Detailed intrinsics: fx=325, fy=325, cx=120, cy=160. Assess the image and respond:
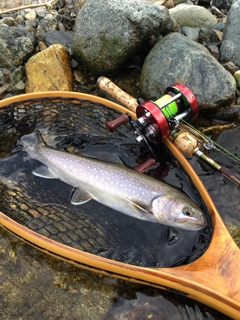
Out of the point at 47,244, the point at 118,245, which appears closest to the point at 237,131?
the point at 118,245

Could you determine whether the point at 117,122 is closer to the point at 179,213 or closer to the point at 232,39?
the point at 179,213

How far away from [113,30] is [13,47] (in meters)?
1.46

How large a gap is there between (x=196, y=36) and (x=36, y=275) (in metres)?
4.11

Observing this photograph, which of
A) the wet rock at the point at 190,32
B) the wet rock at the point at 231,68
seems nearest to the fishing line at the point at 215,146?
the wet rock at the point at 231,68

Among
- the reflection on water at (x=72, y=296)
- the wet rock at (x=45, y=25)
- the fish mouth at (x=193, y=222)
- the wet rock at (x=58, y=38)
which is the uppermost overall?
the wet rock at (x=45, y=25)

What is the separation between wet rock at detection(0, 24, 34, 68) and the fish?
1.90 m

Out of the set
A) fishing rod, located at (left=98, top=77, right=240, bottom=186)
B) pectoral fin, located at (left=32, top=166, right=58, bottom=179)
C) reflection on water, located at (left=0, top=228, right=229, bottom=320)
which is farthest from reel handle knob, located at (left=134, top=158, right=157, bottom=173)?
reflection on water, located at (left=0, top=228, right=229, bottom=320)

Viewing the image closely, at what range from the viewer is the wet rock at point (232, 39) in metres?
4.46

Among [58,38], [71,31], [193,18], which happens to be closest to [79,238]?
[58,38]

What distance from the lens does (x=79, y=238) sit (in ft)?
9.24

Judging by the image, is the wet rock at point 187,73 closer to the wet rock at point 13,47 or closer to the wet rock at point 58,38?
the wet rock at point 58,38

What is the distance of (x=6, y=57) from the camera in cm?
451

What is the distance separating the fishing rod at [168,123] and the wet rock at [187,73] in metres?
0.68

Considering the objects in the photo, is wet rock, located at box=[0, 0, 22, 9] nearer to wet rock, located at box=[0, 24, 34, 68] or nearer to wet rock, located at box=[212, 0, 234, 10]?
wet rock, located at box=[0, 24, 34, 68]
